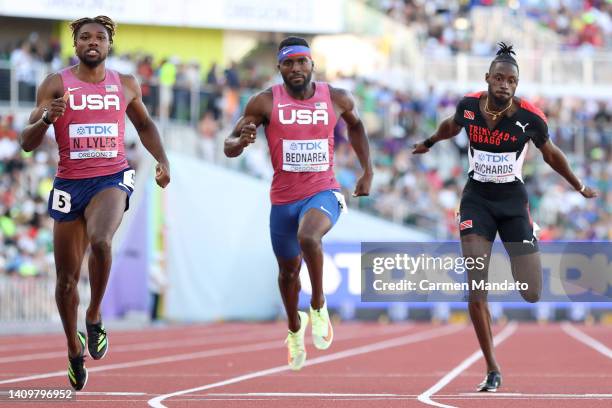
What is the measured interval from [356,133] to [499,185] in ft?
4.19

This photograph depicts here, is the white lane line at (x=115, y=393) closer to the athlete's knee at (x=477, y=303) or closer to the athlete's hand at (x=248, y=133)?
the athlete's hand at (x=248, y=133)

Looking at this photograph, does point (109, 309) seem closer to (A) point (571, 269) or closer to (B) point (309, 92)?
(A) point (571, 269)

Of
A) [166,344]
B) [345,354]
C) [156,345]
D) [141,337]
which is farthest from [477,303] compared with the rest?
[141,337]

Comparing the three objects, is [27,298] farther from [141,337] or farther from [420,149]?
[420,149]

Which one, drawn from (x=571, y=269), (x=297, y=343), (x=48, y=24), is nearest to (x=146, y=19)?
(x=48, y=24)

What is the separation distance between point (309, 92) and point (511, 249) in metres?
1.89

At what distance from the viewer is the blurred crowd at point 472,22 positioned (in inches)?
1433

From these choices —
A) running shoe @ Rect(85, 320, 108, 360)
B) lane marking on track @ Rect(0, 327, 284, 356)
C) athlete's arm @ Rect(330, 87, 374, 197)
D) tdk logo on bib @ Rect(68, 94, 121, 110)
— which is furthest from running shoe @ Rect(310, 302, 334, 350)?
lane marking on track @ Rect(0, 327, 284, 356)

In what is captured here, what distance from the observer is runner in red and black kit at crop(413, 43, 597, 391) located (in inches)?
408

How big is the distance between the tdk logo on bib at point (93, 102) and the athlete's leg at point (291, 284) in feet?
6.70

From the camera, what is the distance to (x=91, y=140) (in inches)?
386

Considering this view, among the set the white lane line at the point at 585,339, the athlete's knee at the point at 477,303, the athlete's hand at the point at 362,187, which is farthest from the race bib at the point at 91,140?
the white lane line at the point at 585,339

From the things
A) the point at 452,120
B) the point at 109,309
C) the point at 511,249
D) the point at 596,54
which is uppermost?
the point at 596,54

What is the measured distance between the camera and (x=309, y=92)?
10.8 meters
